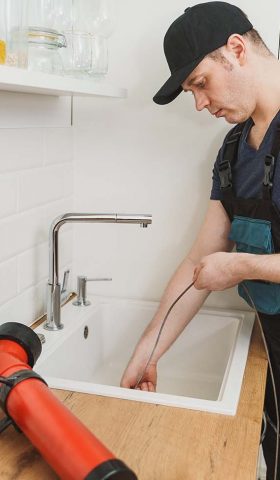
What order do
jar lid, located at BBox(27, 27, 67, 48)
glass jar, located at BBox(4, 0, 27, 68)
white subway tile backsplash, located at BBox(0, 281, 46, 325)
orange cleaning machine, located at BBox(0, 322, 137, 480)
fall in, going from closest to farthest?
1. orange cleaning machine, located at BBox(0, 322, 137, 480)
2. glass jar, located at BBox(4, 0, 27, 68)
3. jar lid, located at BBox(27, 27, 67, 48)
4. white subway tile backsplash, located at BBox(0, 281, 46, 325)

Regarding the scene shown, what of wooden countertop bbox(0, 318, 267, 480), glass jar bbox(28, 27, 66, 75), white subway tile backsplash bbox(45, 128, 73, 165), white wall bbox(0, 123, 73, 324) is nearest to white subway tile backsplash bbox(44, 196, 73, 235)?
white wall bbox(0, 123, 73, 324)

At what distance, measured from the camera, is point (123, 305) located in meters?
1.94

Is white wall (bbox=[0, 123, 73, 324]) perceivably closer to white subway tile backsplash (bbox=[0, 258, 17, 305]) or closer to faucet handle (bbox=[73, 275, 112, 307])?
white subway tile backsplash (bbox=[0, 258, 17, 305])

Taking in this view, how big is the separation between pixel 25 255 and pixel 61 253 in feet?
0.98

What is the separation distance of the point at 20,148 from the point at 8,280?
340 mm

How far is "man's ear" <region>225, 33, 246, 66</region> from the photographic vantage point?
4.66ft

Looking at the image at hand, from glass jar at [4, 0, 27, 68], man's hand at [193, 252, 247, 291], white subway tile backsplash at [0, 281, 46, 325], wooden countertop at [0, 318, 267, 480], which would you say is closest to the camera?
wooden countertop at [0, 318, 267, 480]

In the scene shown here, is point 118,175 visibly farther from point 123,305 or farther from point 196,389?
point 196,389

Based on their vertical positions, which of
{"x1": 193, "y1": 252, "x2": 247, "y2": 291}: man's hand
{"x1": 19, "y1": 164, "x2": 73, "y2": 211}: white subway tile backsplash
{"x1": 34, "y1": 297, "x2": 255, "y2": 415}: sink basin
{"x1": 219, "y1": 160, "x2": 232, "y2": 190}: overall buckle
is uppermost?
{"x1": 219, "y1": 160, "x2": 232, "y2": 190}: overall buckle

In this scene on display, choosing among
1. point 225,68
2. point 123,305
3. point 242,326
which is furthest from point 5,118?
point 242,326

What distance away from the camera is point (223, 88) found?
4.77 ft

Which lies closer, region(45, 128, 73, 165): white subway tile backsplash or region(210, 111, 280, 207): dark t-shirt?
region(210, 111, 280, 207): dark t-shirt

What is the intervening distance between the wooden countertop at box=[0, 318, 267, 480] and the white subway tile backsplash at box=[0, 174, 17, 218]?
1.57 ft

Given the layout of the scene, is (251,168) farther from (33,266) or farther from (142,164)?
(33,266)
